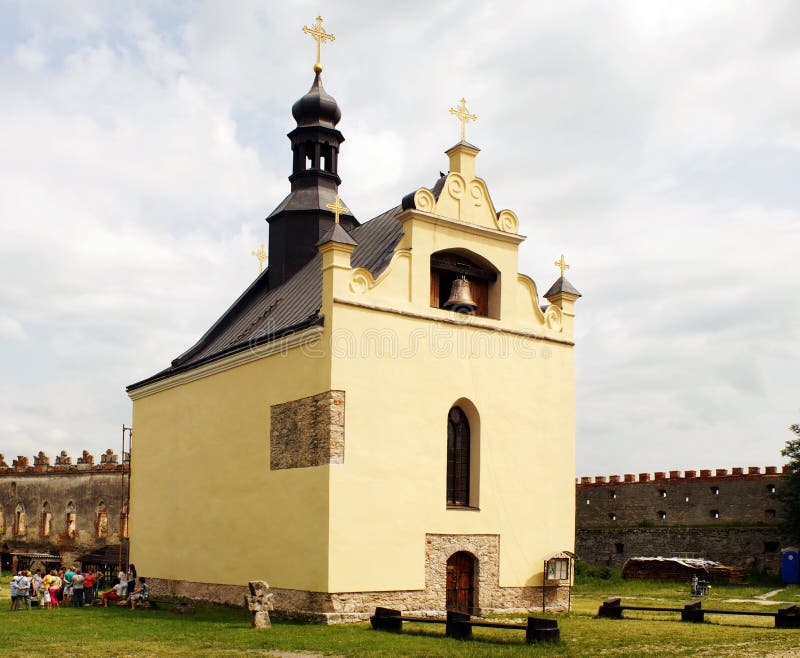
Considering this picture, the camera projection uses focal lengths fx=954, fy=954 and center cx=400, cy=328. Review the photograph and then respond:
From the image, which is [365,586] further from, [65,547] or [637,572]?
[65,547]

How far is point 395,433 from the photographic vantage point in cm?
2114

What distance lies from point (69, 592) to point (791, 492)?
27.5 m

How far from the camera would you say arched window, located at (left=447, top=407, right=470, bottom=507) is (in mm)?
22484

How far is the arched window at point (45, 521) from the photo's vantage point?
4897 cm

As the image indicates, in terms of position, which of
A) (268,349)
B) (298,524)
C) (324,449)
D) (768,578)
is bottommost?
(768,578)

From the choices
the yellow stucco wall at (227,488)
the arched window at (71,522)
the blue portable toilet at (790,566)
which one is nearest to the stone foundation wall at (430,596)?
the yellow stucco wall at (227,488)

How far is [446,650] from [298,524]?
6.59m

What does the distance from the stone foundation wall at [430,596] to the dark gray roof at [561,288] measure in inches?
265

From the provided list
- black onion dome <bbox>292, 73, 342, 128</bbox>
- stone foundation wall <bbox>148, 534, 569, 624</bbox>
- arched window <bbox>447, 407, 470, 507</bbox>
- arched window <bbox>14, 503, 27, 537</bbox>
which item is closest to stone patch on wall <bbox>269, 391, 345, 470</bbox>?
stone foundation wall <bbox>148, 534, 569, 624</bbox>

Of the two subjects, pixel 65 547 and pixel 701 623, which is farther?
pixel 65 547

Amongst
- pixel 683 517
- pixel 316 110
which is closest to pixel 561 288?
pixel 316 110

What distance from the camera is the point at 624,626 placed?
744 inches

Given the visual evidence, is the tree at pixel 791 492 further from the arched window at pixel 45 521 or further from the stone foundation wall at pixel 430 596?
the arched window at pixel 45 521

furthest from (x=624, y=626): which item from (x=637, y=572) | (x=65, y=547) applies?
(x=65, y=547)
